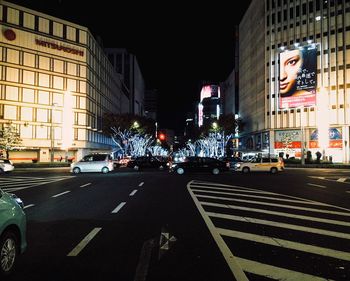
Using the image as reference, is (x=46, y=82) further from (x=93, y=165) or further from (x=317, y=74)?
(x=317, y=74)

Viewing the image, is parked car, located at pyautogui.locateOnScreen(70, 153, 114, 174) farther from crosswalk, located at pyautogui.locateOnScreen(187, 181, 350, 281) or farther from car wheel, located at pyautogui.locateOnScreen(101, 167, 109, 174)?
crosswalk, located at pyautogui.locateOnScreen(187, 181, 350, 281)

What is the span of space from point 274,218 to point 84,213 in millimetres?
5421

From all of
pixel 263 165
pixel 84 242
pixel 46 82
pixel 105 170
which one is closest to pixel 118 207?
pixel 84 242

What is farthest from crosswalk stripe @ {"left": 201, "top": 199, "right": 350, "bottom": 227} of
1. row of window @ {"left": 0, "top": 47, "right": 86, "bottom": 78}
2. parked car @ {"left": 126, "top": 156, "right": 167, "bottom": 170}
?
row of window @ {"left": 0, "top": 47, "right": 86, "bottom": 78}

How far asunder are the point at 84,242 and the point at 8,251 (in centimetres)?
216

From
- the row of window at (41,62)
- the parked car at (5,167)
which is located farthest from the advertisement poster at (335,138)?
the parked car at (5,167)

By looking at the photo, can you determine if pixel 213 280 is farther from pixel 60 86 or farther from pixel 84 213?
pixel 60 86

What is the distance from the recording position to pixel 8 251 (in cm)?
508

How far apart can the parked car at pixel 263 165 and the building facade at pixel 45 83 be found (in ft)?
117

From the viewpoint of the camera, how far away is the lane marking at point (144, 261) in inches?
203

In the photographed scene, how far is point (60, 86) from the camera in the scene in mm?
69688

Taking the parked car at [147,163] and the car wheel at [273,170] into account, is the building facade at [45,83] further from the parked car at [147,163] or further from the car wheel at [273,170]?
the car wheel at [273,170]

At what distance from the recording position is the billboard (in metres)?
45.1

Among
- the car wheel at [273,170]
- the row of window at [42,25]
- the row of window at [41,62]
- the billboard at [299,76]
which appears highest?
the row of window at [42,25]
